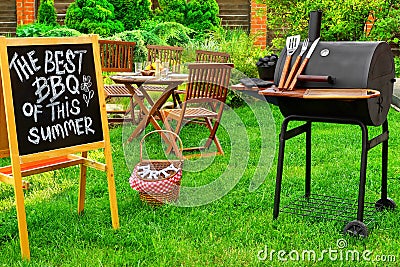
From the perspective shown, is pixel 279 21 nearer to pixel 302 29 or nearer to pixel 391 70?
pixel 302 29

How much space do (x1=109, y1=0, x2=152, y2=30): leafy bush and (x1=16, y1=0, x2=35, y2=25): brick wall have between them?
257 centimetres

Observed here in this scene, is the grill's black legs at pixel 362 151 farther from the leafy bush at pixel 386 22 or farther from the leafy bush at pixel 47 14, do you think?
the leafy bush at pixel 47 14

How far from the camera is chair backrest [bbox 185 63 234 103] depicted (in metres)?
6.30

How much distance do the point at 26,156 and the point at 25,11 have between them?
37.8 ft

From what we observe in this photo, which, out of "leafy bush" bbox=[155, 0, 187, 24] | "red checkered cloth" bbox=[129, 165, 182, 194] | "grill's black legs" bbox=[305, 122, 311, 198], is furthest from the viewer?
"leafy bush" bbox=[155, 0, 187, 24]

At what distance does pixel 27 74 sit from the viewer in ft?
12.7

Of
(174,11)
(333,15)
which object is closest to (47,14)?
(174,11)

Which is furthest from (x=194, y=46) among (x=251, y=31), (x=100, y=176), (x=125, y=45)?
(x=100, y=176)

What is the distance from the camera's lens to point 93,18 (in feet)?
40.8

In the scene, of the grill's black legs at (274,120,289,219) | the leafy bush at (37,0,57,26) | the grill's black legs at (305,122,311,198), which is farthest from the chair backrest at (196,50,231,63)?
the leafy bush at (37,0,57,26)

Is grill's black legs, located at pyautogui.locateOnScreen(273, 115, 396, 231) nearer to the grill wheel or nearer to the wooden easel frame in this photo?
the grill wheel

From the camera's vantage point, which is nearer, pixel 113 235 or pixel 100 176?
pixel 113 235

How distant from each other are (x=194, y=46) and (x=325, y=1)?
2.22 metres

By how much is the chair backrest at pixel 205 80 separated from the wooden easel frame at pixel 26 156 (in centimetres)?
201
